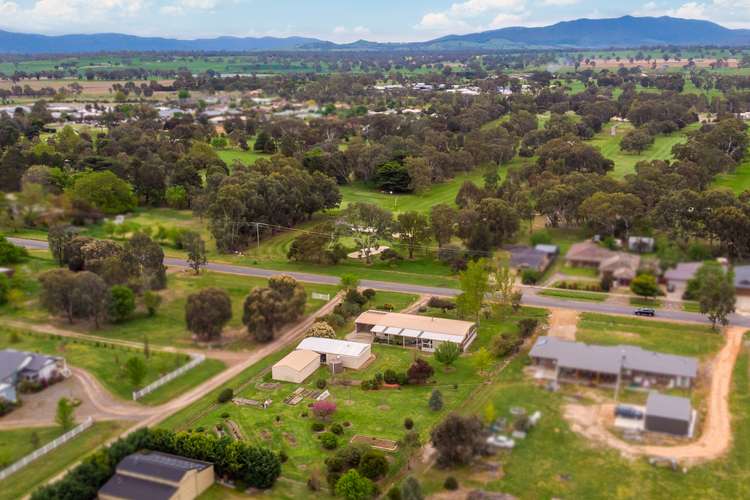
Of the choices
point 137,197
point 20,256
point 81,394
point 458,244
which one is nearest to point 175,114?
point 137,197

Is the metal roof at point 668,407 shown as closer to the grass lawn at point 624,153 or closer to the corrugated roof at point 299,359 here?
the corrugated roof at point 299,359

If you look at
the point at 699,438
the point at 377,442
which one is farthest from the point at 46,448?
the point at 699,438

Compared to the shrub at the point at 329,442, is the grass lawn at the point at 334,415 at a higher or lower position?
lower

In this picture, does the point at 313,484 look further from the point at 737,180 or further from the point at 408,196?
the point at 737,180

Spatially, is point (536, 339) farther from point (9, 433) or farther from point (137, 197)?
point (137, 197)

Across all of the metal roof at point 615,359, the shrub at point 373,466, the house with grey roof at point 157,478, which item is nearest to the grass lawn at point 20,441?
the house with grey roof at point 157,478

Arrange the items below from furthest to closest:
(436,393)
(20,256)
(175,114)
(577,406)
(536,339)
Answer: (175,114), (20,256), (536,339), (436,393), (577,406)
